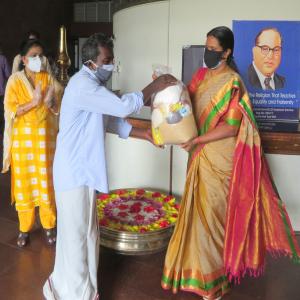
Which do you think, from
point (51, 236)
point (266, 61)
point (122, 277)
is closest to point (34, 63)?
point (51, 236)

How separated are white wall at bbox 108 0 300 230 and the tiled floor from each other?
2.29ft

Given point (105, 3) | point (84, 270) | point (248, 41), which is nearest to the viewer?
point (84, 270)

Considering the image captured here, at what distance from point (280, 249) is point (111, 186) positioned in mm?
1923

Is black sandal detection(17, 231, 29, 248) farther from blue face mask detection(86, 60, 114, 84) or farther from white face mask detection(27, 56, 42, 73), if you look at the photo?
blue face mask detection(86, 60, 114, 84)

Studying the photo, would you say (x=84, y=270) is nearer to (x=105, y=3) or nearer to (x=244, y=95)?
(x=244, y=95)

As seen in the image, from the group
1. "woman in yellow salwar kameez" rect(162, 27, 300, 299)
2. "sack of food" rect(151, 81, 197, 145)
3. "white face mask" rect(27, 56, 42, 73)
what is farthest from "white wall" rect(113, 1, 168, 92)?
Answer: "sack of food" rect(151, 81, 197, 145)

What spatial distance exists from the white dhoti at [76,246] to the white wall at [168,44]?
141 cm

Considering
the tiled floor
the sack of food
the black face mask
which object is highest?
the black face mask

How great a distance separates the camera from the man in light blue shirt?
1.84 m

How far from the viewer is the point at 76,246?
201cm

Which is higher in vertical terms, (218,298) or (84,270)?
(84,270)

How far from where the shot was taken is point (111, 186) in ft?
12.4

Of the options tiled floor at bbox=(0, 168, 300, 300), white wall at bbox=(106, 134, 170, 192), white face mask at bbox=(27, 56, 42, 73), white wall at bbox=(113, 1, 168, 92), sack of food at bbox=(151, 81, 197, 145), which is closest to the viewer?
sack of food at bbox=(151, 81, 197, 145)

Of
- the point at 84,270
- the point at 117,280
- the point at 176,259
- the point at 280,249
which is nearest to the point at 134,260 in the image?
the point at 117,280
